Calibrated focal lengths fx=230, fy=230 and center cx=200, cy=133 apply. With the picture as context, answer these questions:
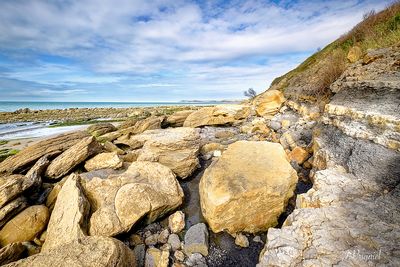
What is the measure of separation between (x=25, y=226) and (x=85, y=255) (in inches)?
133

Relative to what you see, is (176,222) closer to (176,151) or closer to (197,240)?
(197,240)

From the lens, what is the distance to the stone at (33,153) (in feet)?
29.7

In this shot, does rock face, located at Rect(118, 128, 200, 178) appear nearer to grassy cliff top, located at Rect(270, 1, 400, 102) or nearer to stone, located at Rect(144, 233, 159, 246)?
stone, located at Rect(144, 233, 159, 246)

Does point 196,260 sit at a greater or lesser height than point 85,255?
lesser

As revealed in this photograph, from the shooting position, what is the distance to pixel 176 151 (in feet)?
32.9

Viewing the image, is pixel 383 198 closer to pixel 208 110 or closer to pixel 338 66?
pixel 338 66

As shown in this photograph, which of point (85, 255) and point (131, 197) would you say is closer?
point (85, 255)

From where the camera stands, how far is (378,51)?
8672 millimetres

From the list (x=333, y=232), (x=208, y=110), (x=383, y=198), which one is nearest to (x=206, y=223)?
(x=333, y=232)

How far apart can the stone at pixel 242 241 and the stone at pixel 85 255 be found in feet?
8.98

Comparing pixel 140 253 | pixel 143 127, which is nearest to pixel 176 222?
pixel 140 253

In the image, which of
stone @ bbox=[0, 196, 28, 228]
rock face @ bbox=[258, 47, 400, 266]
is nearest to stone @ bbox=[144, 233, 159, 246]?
rock face @ bbox=[258, 47, 400, 266]

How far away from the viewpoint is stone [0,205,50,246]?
611cm

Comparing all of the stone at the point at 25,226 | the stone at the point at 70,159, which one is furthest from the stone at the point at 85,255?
the stone at the point at 70,159
